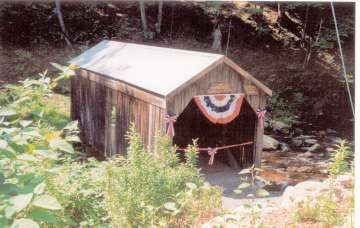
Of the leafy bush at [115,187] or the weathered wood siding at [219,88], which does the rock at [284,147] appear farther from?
the leafy bush at [115,187]

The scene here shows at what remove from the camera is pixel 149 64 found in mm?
11742

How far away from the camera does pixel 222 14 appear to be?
29266 mm

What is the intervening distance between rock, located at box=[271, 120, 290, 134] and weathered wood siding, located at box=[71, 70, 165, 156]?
9542mm

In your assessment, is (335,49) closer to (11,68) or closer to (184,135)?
(184,135)

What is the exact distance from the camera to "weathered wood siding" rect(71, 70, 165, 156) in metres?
10.3

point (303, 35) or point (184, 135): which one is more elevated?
point (303, 35)

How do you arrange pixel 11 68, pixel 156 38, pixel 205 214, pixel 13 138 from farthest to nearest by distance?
pixel 156 38
pixel 11 68
pixel 205 214
pixel 13 138

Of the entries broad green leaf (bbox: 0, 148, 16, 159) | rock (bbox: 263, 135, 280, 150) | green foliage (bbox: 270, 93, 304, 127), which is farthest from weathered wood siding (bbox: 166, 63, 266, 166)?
green foliage (bbox: 270, 93, 304, 127)

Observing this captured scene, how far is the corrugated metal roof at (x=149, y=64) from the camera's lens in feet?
32.9

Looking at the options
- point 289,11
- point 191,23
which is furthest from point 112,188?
point 289,11

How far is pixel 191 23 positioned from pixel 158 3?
2.60m

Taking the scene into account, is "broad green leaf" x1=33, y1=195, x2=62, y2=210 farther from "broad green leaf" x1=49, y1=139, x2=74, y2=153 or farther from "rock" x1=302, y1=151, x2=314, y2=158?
"rock" x1=302, y1=151, x2=314, y2=158

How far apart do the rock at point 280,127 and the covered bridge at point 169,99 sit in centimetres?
720

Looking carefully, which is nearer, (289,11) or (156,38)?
(156,38)
